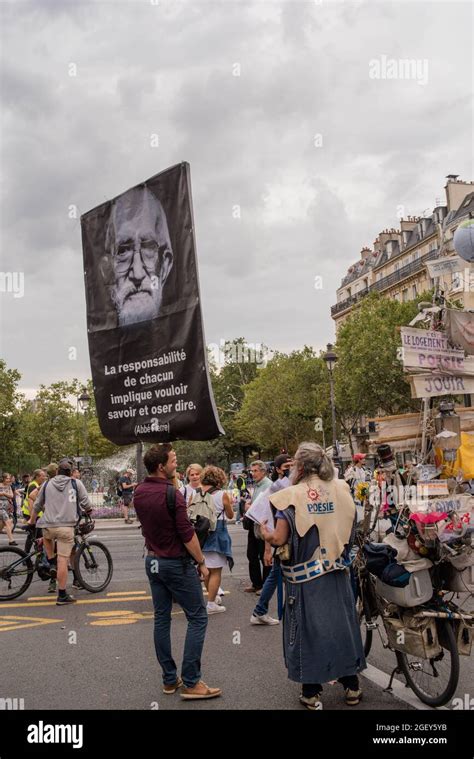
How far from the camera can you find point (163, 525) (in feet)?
17.1

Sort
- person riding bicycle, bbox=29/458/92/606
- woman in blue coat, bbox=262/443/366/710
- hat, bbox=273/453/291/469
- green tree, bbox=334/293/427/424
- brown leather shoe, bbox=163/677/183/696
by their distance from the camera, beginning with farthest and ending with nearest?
1. green tree, bbox=334/293/427/424
2. person riding bicycle, bbox=29/458/92/606
3. hat, bbox=273/453/291/469
4. brown leather shoe, bbox=163/677/183/696
5. woman in blue coat, bbox=262/443/366/710

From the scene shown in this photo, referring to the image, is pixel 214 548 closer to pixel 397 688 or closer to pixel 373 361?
pixel 397 688

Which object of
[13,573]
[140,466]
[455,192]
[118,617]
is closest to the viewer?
→ [140,466]

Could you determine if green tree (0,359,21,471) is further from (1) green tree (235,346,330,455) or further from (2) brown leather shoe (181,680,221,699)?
(2) brown leather shoe (181,680,221,699)

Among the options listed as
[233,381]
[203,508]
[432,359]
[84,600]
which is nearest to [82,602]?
[84,600]

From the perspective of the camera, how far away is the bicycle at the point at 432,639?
4.79 m

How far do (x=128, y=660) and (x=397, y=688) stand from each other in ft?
7.52

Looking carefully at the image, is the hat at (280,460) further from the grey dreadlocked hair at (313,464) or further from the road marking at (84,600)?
the grey dreadlocked hair at (313,464)

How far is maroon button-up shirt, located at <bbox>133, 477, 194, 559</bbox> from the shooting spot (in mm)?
5207

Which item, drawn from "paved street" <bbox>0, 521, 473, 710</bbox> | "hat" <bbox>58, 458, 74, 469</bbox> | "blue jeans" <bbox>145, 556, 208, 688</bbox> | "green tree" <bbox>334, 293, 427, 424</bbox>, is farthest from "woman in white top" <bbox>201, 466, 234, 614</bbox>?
"green tree" <bbox>334, 293, 427, 424</bbox>

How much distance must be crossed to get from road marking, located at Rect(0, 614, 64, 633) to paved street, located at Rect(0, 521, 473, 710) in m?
0.01

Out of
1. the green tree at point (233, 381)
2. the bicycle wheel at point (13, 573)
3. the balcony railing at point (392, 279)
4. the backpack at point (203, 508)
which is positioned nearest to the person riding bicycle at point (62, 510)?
the bicycle wheel at point (13, 573)

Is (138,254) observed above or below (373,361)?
below

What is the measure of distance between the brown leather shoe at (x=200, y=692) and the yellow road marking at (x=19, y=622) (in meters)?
3.32
